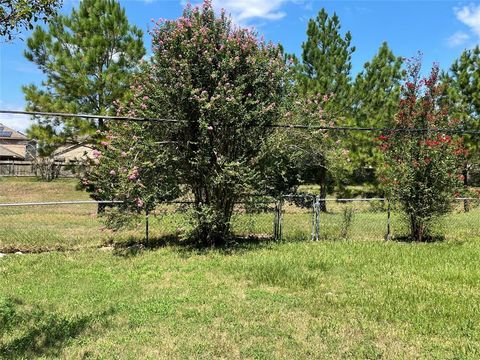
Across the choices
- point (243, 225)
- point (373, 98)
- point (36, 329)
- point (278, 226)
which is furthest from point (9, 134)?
point (36, 329)

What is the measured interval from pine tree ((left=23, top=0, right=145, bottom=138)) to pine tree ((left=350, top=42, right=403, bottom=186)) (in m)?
9.20

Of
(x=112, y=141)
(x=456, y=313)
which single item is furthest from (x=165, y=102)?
(x=456, y=313)

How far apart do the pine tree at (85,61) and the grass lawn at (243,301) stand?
22.1ft

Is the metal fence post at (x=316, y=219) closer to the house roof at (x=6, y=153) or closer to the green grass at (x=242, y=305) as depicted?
the green grass at (x=242, y=305)

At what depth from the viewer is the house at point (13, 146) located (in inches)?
1761

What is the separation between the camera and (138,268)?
7.99m

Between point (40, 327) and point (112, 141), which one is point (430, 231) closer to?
point (112, 141)

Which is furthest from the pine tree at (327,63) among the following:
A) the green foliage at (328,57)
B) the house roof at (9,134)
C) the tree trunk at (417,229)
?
the house roof at (9,134)

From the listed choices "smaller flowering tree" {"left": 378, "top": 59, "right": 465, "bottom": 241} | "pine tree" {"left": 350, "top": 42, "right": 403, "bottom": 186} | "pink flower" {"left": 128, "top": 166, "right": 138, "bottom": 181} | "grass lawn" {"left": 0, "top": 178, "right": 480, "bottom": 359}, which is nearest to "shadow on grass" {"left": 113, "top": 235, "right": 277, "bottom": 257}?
"grass lawn" {"left": 0, "top": 178, "right": 480, "bottom": 359}

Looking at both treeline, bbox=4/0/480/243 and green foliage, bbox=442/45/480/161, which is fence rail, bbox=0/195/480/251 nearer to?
treeline, bbox=4/0/480/243

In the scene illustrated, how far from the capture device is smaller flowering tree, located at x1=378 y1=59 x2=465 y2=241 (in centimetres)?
1070

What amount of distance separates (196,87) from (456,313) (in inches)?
236

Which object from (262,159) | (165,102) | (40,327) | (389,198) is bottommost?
(40,327)

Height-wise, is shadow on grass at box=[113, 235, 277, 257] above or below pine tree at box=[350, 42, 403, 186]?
below
